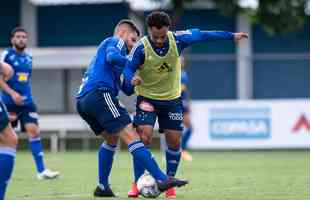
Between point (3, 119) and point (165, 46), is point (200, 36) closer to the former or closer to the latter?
point (165, 46)

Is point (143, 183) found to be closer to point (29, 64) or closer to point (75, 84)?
point (29, 64)

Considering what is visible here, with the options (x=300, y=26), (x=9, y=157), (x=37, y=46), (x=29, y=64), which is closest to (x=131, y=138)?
(x=9, y=157)

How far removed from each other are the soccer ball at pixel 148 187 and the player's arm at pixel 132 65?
1.05 metres

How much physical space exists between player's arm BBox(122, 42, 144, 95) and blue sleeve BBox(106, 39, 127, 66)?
201 mm

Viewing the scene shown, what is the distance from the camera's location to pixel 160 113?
12.9m

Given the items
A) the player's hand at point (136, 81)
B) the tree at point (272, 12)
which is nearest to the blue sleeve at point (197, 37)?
the player's hand at point (136, 81)

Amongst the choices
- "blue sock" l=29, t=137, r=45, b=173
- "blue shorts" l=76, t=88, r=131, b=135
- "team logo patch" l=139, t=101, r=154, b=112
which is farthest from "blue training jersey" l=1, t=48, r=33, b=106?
"blue shorts" l=76, t=88, r=131, b=135

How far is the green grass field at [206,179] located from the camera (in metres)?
12.9

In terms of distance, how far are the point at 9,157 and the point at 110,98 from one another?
88.8 inches

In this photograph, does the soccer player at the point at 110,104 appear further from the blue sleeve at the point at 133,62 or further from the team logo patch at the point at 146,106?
the team logo patch at the point at 146,106

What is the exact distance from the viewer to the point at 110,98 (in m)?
12.1

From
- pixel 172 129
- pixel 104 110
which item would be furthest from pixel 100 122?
pixel 172 129

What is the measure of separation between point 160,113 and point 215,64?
63.6 ft

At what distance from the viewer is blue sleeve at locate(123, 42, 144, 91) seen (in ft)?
40.1
